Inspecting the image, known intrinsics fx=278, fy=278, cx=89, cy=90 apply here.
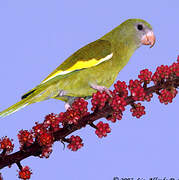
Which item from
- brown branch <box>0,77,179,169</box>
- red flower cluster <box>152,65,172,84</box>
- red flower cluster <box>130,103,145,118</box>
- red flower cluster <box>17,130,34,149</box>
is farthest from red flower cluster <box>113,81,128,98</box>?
red flower cluster <box>17,130,34,149</box>

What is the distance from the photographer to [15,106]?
2.53 meters

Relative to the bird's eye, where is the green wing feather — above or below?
below

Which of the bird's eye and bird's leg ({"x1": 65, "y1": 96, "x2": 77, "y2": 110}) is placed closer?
bird's leg ({"x1": 65, "y1": 96, "x2": 77, "y2": 110})

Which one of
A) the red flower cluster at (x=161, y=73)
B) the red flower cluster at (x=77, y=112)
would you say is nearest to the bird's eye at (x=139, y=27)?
the red flower cluster at (x=161, y=73)

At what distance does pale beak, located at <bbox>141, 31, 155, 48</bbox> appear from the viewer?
10.2ft

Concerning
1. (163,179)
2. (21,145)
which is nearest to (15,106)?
(21,145)

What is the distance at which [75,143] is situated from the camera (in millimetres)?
2391

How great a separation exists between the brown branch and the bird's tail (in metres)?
0.36

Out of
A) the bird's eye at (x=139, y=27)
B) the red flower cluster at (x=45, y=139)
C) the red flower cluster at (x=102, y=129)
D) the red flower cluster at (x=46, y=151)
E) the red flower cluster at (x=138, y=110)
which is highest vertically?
the bird's eye at (x=139, y=27)

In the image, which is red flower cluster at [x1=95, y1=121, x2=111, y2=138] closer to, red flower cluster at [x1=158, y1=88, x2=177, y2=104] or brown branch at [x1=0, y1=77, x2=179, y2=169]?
brown branch at [x1=0, y1=77, x2=179, y2=169]

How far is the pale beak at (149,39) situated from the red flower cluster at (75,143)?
4.59ft

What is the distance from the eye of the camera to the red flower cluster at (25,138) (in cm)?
236

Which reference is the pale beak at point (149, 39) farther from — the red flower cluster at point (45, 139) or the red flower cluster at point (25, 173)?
the red flower cluster at point (25, 173)

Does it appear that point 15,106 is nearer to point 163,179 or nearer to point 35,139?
point 35,139
